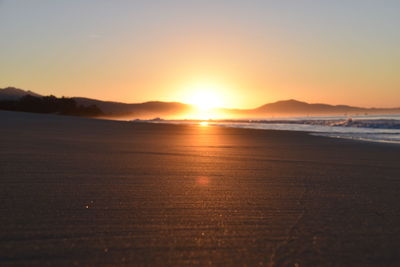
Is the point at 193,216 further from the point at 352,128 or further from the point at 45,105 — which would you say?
the point at 45,105

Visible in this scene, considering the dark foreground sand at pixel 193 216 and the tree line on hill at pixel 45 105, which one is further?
the tree line on hill at pixel 45 105

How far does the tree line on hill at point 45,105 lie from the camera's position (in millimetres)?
26434

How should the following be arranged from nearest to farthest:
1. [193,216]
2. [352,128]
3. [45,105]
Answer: [193,216], [352,128], [45,105]

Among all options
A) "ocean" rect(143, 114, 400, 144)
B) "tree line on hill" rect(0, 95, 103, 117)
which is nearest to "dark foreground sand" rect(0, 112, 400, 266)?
"ocean" rect(143, 114, 400, 144)

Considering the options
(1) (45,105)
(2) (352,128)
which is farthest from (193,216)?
(1) (45,105)

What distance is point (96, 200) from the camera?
2.20 meters

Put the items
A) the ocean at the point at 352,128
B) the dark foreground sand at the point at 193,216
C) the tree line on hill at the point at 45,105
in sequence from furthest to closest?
the tree line on hill at the point at 45,105 → the ocean at the point at 352,128 → the dark foreground sand at the point at 193,216

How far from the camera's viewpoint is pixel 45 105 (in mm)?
27562

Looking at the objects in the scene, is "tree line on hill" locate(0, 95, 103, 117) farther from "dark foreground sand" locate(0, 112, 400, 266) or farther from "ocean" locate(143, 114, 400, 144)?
"dark foreground sand" locate(0, 112, 400, 266)

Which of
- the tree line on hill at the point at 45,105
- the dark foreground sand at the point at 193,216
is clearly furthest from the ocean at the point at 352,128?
the tree line on hill at the point at 45,105

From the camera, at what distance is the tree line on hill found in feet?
86.7

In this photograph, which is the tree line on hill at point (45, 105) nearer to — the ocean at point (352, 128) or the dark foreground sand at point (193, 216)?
the ocean at point (352, 128)

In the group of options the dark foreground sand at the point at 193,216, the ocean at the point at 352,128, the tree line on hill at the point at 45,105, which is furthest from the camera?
the tree line on hill at the point at 45,105

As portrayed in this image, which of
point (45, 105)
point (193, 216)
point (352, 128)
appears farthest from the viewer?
point (45, 105)
